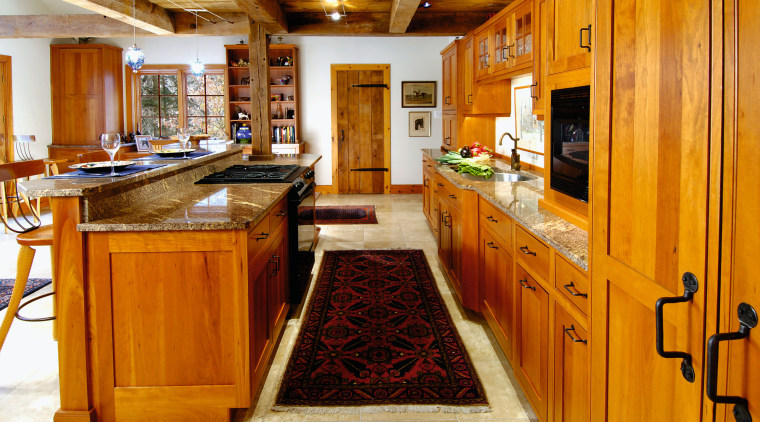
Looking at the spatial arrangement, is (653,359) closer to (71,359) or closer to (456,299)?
(71,359)

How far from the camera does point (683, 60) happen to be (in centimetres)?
104

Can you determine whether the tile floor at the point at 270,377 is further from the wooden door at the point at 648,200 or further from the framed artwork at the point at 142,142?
the framed artwork at the point at 142,142

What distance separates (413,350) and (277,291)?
2.81 feet

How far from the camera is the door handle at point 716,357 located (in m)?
0.87

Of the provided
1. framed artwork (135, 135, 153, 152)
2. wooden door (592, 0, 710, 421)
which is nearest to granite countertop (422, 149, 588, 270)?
wooden door (592, 0, 710, 421)

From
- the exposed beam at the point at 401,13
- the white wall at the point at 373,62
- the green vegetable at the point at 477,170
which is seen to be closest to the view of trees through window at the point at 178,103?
the white wall at the point at 373,62

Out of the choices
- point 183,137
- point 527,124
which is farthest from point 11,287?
point 527,124

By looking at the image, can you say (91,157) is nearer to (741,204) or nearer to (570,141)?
(570,141)

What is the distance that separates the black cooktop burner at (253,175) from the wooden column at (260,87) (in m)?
1.63

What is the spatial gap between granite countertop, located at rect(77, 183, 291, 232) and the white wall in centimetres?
643

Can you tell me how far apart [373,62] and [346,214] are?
3130mm

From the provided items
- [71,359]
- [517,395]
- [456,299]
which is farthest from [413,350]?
[71,359]

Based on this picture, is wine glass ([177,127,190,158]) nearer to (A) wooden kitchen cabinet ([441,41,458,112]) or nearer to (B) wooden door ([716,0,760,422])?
(A) wooden kitchen cabinet ([441,41,458,112])

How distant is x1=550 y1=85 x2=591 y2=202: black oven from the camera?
223cm
